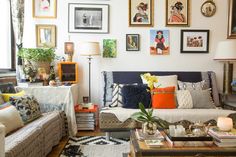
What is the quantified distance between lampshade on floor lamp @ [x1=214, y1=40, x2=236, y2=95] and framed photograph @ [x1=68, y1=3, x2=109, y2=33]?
72.8 inches

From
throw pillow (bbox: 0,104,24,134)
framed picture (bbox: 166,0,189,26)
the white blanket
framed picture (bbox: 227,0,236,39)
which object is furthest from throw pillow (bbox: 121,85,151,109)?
framed picture (bbox: 227,0,236,39)

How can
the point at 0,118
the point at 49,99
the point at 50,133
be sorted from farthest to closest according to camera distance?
the point at 49,99 → the point at 50,133 → the point at 0,118

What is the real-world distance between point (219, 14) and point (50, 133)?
3.35m

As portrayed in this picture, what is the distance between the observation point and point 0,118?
221cm

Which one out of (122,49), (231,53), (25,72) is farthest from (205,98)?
(25,72)

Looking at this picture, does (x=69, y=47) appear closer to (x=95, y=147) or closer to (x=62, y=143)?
(x=62, y=143)

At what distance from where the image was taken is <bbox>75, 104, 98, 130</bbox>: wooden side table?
3754 mm

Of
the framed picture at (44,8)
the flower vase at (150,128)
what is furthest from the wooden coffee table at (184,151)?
the framed picture at (44,8)

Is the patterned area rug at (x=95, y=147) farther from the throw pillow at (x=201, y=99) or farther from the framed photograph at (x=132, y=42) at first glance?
the framed photograph at (x=132, y=42)

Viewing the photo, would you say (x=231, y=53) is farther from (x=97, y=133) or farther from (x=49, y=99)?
(x=49, y=99)

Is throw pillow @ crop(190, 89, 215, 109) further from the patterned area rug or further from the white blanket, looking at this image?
the patterned area rug

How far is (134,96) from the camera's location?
11.6ft

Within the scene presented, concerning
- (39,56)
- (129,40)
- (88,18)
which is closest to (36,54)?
(39,56)

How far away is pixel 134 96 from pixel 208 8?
2.05 meters
